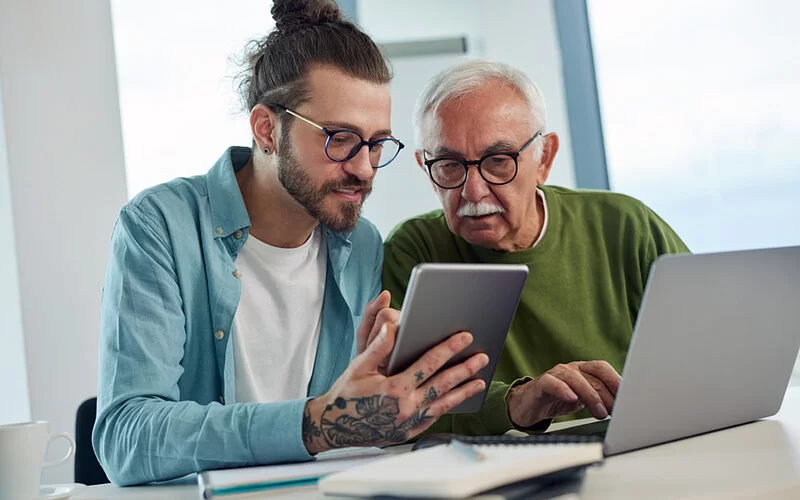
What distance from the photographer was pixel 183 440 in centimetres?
120

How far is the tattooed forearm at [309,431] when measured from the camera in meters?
1.15

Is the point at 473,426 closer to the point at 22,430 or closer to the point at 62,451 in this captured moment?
the point at 22,430

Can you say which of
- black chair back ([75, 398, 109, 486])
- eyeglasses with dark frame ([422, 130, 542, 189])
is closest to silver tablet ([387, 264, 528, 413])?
eyeglasses with dark frame ([422, 130, 542, 189])

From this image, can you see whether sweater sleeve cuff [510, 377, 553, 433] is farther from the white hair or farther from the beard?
the white hair

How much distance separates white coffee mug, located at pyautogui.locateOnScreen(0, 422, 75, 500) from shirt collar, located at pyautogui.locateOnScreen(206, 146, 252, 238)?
24.4 inches

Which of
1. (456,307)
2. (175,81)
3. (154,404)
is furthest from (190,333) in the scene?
(175,81)

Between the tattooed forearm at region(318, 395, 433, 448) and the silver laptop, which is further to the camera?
the tattooed forearm at region(318, 395, 433, 448)

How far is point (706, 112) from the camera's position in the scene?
108 inches

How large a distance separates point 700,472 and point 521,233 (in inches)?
44.1

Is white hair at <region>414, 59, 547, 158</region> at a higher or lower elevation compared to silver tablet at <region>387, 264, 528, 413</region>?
higher

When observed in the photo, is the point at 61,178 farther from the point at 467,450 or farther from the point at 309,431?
the point at 467,450

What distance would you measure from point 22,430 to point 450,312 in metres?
0.64

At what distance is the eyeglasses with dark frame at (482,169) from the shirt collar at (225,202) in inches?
18.4

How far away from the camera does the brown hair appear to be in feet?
5.96
